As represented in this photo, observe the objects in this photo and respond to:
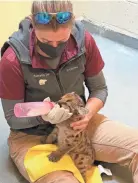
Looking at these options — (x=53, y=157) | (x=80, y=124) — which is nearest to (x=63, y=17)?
(x=80, y=124)

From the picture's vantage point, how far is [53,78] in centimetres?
142

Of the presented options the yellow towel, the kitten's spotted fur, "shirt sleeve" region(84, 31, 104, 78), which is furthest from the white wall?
the yellow towel

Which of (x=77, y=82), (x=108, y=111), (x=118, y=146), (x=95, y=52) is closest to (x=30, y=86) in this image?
(x=77, y=82)

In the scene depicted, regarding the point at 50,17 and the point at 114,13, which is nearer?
the point at 50,17

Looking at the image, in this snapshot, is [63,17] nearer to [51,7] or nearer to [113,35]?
[51,7]

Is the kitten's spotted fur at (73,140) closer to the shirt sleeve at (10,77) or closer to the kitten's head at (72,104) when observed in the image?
the kitten's head at (72,104)

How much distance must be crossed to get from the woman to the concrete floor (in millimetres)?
79

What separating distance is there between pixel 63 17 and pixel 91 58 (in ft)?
1.04

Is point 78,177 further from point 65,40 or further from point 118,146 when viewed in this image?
point 65,40

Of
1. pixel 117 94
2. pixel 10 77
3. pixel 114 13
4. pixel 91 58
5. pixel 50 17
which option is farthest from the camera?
pixel 114 13

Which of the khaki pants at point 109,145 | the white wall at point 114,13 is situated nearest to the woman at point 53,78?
the khaki pants at point 109,145

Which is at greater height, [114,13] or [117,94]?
[114,13]

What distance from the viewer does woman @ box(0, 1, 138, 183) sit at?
127 centimetres

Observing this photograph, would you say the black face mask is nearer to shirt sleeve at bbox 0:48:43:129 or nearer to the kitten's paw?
shirt sleeve at bbox 0:48:43:129
